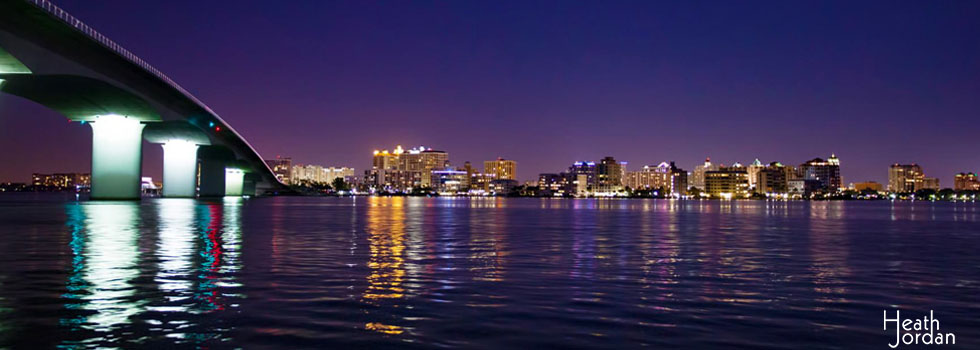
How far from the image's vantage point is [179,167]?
11600 centimetres

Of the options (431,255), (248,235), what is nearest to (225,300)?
(431,255)

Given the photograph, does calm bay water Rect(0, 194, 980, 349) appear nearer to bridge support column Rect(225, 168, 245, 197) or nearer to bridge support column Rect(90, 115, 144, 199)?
bridge support column Rect(90, 115, 144, 199)

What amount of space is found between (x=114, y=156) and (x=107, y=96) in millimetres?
11197

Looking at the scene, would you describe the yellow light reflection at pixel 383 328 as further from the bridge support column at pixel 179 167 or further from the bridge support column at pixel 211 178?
the bridge support column at pixel 211 178

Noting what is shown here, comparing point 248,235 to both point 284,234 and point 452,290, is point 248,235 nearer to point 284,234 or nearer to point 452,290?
point 284,234

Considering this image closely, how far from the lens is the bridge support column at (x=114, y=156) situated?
7994 centimetres

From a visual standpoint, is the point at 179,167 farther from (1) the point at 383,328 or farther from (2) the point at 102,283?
(1) the point at 383,328

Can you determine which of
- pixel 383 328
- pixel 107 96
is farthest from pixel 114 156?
pixel 383 328

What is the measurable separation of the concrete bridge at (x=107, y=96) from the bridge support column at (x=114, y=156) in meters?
0.10

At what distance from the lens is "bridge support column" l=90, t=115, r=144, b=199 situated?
262 ft

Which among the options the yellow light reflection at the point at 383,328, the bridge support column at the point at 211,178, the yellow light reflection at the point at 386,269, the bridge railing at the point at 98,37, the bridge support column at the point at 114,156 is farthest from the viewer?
the bridge support column at the point at 211,178

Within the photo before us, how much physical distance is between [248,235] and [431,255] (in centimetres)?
1342

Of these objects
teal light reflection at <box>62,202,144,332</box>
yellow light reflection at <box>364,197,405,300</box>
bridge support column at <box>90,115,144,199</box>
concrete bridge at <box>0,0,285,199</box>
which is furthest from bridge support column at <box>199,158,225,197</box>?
yellow light reflection at <box>364,197,405,300</box>

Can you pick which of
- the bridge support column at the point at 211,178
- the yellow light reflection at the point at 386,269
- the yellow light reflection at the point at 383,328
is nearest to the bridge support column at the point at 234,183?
the bridge support column at the point at 211,178
